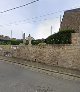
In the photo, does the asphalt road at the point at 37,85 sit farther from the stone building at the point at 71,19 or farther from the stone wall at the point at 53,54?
the stone building at the point at 71,19

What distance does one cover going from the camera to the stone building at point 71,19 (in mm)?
40341

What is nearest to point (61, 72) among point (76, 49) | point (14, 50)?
point (76, 49)

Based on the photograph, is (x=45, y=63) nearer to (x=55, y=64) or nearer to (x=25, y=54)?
(x=55, y=64)

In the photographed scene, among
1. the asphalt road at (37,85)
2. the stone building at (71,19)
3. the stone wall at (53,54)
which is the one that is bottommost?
the asphalt road at (37,85)

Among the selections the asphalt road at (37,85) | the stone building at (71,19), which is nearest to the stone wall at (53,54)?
the asphalt road at (37,85)

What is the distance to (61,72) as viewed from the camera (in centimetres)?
2500

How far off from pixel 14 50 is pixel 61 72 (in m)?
16.1

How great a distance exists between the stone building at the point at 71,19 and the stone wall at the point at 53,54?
7.78 m

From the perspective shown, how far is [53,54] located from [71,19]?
525 inches

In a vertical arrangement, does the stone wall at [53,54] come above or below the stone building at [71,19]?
below

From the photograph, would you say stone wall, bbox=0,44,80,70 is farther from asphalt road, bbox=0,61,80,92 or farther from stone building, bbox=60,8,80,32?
stone building, bbox=60,8,80,32

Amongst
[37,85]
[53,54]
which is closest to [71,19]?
[53,54]

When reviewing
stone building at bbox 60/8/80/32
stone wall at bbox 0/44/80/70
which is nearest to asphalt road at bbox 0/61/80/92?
stone wall at bbox 0/44/80/70

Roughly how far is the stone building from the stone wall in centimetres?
778
